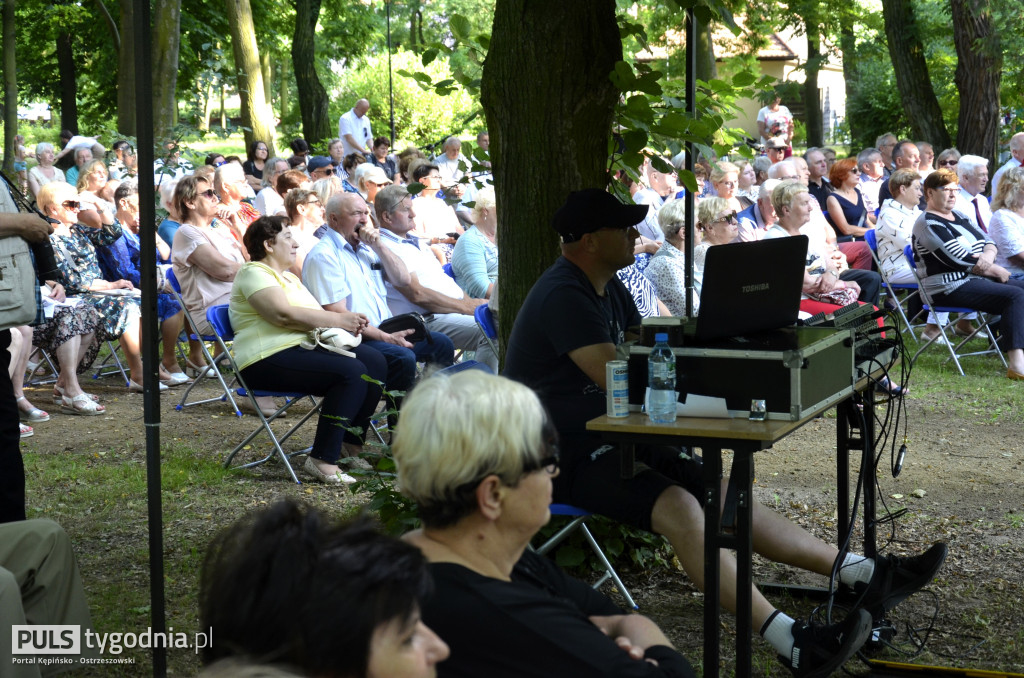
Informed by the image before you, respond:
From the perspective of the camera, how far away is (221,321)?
6.38 metres

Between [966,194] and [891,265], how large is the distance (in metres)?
1.84

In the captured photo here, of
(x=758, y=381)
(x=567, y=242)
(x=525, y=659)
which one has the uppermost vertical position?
(x=567, y=242)

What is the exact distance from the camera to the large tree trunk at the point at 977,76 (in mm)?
14969

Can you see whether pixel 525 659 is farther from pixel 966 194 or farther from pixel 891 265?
pixel 966 194

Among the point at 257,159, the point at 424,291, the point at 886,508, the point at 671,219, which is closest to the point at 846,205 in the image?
the point at 671,219

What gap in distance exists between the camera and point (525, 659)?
82.0 inches

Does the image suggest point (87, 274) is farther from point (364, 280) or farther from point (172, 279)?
point (364, 280)

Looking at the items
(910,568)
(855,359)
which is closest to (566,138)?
(855,359)

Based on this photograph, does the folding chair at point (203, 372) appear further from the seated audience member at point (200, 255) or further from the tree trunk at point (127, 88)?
the tree trunk at point (127, 88)

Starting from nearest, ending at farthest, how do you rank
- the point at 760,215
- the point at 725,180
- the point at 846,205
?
the point at 760,215, the point at 725,180, the point at 846,205

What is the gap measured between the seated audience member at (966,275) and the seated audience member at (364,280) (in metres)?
3.94

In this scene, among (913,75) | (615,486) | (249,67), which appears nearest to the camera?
(615,486)

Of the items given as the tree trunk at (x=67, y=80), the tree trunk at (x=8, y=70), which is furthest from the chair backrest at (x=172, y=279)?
the tree trunk at (x=67, y=80)

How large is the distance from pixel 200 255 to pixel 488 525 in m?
5.83
